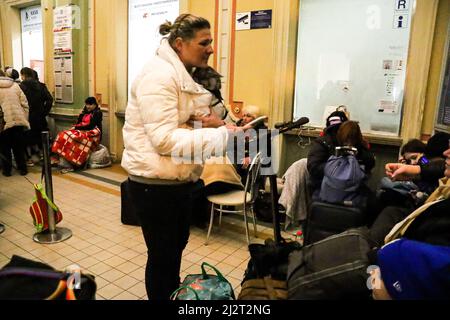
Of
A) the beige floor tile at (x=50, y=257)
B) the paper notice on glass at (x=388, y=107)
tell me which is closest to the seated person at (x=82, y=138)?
the beige floor tile at (x=50, y=257)

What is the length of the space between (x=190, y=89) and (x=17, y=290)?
818 mm

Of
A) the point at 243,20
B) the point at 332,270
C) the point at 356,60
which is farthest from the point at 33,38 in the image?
the point at 332,270

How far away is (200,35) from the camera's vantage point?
4.21 ft

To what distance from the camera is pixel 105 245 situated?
273cm

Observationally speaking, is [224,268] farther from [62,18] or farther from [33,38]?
[33,38]

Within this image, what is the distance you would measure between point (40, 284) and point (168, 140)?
57 cm

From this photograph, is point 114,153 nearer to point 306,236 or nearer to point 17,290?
point 306,236

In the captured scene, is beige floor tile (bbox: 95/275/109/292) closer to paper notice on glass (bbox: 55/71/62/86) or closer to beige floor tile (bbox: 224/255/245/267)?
beige floor tile (bbox: 224/255/245/267)

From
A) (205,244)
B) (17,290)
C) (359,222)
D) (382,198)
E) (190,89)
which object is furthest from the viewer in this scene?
(205,244)

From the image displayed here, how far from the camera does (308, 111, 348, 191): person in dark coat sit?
8.54 feet

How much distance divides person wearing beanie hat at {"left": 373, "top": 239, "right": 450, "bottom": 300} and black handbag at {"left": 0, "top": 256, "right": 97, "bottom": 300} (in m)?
0.88

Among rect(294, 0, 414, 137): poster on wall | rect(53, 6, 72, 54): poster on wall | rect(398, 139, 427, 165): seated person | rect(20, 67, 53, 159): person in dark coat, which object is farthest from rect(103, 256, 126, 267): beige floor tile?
rect(53, 6, 72, 54): poster on wall

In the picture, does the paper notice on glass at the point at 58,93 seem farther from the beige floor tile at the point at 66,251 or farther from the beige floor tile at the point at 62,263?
the beige floor tile at the point at 62,263
